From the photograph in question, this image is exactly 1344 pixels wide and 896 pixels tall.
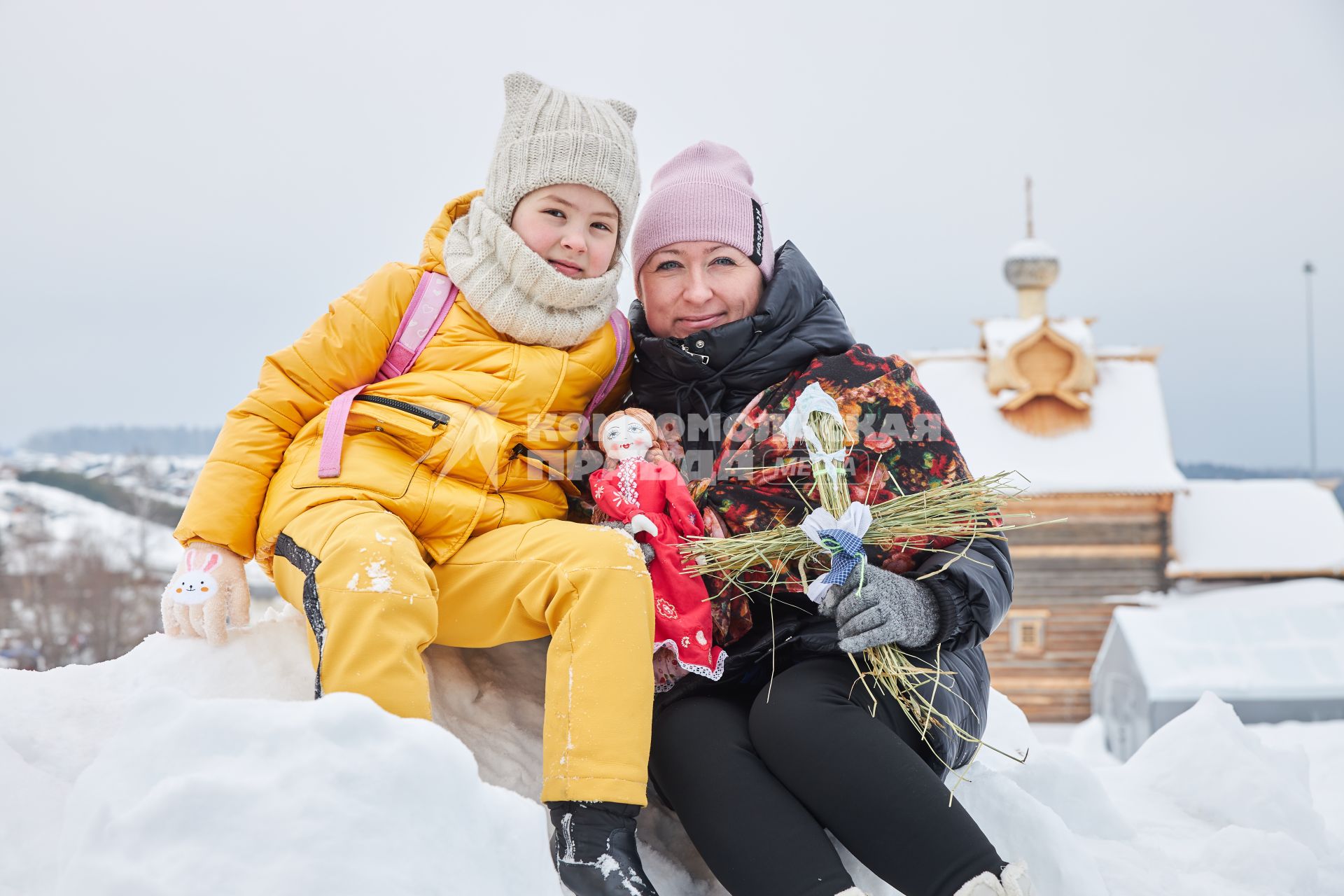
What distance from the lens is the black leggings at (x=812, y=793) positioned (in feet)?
5.91

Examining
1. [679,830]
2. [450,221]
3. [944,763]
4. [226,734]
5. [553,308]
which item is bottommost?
[679,830]

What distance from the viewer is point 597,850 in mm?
1769

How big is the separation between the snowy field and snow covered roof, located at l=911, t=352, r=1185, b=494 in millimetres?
9062

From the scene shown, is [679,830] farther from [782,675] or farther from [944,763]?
[944,763]

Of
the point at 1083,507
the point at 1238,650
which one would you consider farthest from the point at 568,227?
the point at 1083,507

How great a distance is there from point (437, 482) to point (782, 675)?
867 mm

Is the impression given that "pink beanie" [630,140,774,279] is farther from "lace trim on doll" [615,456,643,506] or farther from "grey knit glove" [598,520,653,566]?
"grey knit glove" [598,520,653,566]

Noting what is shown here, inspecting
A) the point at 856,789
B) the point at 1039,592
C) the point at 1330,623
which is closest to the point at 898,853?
the point at 856,789

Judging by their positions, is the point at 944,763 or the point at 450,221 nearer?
the point at 944,763

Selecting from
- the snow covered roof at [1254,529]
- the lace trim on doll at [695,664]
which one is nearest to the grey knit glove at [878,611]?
the lace trim on doll at [695,664]

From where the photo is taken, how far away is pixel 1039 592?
12109 millimetres

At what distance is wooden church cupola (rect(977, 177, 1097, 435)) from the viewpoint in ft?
41.5

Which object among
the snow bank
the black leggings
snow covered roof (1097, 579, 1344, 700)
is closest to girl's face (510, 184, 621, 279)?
the black leggings

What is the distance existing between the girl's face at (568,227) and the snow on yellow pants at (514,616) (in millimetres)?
728
